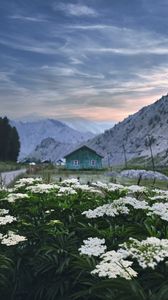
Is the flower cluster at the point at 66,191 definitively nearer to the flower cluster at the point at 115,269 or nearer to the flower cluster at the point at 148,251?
the flower cluster at the point at 148,251

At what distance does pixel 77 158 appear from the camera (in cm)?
13525

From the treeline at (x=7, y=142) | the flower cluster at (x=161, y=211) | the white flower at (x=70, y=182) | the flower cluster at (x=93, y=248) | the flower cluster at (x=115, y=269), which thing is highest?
the treeline at (x=7, y=142)

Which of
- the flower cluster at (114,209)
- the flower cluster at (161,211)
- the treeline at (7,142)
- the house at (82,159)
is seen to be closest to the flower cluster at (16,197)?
the flower cluster at (114,209)

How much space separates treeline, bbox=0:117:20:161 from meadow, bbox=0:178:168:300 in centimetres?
13324

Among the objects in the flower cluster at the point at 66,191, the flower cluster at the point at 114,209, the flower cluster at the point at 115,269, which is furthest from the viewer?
the flower cluster at the point at 66,191

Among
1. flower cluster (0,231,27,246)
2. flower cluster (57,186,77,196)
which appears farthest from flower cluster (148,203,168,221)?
flower cluster (57,186,77,196)

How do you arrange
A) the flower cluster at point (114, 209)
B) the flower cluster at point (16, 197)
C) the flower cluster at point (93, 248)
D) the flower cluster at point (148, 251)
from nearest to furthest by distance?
the flower cluster at point (148, 251) < the flower cluster at point (93, 248) < the flower cluster at point (114, 209) < the flower cluster at point (16, 197)

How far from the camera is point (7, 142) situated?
142375mm

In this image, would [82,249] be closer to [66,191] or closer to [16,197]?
[16,197]

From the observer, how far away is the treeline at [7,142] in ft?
465

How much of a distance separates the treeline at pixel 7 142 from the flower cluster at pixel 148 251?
13678 centimetres

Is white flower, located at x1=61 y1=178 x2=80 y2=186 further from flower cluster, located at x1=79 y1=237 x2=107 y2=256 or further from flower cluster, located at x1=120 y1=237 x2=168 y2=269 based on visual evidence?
flower cluster, located at x1=120 y1=237 x2=168 y2=269

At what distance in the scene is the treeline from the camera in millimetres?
141625

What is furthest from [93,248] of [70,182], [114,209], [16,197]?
[70,182]
